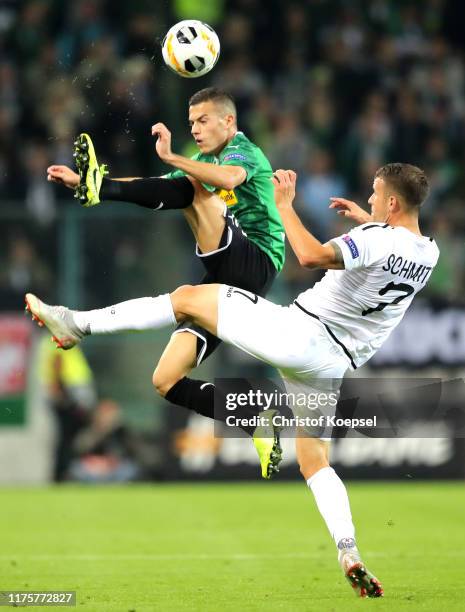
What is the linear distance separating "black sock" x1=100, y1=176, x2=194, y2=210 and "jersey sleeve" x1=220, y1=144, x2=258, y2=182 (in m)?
0.37

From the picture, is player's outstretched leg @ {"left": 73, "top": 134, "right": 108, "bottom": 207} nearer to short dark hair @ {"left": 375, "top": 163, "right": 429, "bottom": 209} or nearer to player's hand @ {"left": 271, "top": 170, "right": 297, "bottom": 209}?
player's hand @ {"left": 271, "top": 170, "right": 297, "bottom": 209}

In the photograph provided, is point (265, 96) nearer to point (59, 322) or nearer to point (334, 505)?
point (59, 322)

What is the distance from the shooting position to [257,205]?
352 inches

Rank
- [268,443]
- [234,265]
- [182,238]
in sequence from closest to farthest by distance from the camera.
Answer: [268,443] → [234,265] → [182,238]

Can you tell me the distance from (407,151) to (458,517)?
20.7 feet

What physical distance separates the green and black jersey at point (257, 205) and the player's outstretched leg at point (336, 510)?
1409 millimetres

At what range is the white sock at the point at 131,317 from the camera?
8.05 metres

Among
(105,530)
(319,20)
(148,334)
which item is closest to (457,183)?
(319,20)

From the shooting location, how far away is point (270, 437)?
8203mm

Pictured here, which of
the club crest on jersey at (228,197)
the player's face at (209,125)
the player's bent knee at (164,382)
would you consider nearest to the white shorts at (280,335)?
the player's bent knee at (164,382)

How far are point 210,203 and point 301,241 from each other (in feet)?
4.03

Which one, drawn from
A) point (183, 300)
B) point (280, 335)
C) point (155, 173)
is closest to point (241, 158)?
point (183, 300)

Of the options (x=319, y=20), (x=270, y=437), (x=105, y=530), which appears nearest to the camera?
(x=270, y=437)

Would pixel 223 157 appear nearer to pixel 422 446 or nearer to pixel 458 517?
pixel 458 517
